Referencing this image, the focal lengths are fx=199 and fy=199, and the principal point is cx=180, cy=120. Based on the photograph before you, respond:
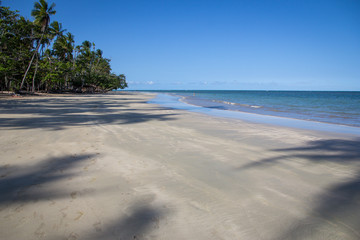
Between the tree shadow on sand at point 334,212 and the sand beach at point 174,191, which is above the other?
the tree shadow on sand at point 334,212

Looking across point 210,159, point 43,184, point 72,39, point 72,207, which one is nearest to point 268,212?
point 210,159

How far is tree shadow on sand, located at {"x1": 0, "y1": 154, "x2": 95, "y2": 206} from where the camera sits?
2.16 meters

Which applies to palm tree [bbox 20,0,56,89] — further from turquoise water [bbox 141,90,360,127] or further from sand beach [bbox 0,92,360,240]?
sand beach [bbox 0,92,360,240]

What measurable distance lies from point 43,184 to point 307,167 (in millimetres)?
3943

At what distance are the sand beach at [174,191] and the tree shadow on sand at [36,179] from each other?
1 centimetres

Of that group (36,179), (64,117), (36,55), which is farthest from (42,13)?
(36,179)

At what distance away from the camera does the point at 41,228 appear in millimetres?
1672

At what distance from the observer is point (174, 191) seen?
241 cm

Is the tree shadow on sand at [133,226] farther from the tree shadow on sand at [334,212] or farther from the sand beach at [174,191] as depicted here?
the tree shadow on sand at [334,212]

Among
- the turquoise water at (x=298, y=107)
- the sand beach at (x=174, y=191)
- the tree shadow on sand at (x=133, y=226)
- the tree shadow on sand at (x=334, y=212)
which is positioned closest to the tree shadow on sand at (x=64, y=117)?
A: the sand beach at (x=174, y=191)

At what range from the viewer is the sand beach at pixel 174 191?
174 cm

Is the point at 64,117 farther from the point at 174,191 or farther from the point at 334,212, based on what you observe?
the point at 334,212

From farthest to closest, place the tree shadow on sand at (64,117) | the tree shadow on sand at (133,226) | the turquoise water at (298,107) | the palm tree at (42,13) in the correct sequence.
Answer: the palm tree at (42,13) → the turquoise water at (298,107) → the tree shadow on sand at (64,117) → the tree shadow on sand at (133,226)

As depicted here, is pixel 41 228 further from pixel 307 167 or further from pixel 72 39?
pixel 72 39
